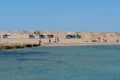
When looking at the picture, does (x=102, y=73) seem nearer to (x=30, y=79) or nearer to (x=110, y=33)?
(x=30, y=79)

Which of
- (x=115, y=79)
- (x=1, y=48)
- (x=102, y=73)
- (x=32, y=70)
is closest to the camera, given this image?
(x=115, y=79)

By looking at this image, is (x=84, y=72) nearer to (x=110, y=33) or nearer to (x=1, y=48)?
(x=1, y=48)

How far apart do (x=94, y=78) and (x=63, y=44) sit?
71864mm

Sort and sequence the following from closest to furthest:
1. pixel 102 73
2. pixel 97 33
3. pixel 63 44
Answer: pixel 102 73
pixel 63 44
pixel 97 33

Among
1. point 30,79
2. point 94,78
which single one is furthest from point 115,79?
point 30,79

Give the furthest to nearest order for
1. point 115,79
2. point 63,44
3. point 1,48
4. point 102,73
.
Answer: point 63,44 → point 1,48 → point 102,73 → point 115,79

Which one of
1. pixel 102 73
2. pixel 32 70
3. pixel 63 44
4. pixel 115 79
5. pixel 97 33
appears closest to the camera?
pixel 115 79

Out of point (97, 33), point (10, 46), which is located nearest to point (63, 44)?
point (10, 46)

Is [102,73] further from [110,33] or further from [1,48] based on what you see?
[110,33]

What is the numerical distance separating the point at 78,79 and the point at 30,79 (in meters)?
3.86

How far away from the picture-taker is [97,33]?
16688 centimetres

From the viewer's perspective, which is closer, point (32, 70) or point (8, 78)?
point (8, 78)

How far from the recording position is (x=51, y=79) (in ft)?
105

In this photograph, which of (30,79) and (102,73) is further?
(102,73)
